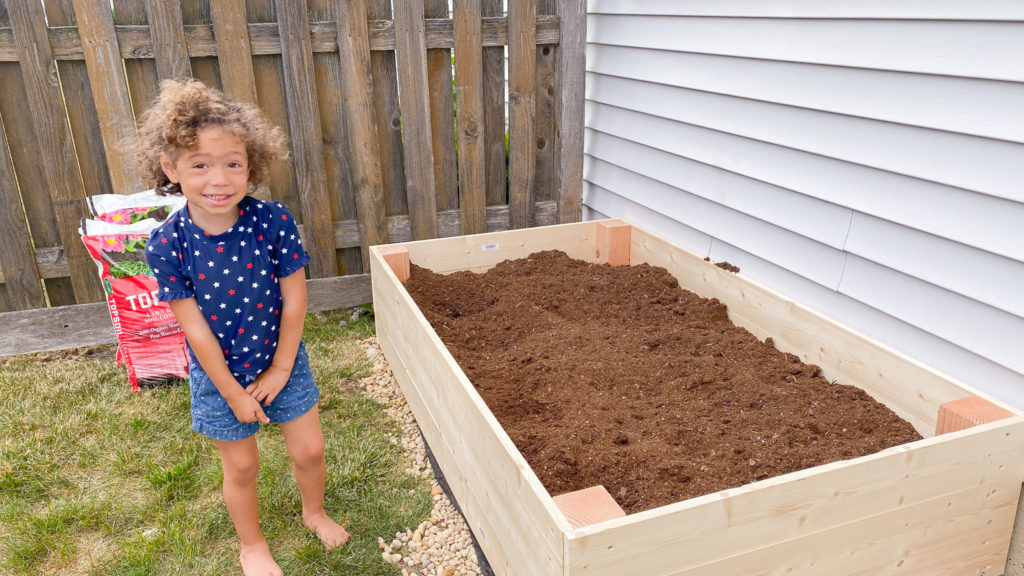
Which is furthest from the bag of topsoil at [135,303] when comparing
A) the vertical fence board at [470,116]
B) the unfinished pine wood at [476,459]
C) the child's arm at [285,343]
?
the vertical fence board at [470,116]

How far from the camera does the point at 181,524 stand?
2451 millimetres

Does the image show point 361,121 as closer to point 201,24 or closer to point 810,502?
point 201,24

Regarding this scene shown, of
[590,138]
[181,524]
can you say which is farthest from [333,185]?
[181,524]

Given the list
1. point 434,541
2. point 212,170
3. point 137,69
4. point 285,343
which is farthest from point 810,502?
point 137,69

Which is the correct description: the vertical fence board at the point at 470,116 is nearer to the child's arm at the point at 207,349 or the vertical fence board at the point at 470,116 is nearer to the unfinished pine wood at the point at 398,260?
the unfinished pine wood at the point at 398,260

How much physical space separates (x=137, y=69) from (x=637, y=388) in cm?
286

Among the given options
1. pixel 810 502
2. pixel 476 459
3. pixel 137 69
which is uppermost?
pixel 137 69

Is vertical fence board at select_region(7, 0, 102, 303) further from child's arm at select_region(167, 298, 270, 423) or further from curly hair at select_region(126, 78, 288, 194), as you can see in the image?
child's arm at select_region(167, 298, 270, 423)

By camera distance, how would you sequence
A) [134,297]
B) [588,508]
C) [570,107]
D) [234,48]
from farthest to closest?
[570,107], [234,48], [134,297], [588,508]

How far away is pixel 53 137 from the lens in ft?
11.4

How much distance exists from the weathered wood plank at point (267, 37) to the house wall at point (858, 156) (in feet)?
2.30

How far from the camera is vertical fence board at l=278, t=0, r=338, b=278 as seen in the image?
3584 mm

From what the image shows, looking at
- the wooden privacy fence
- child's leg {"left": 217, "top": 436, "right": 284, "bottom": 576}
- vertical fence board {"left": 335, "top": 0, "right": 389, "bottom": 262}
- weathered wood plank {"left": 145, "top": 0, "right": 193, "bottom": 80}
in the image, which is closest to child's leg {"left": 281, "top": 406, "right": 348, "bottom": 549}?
child's leg {"left": 217, "top": 436, "right": 284, "bottom": 576}

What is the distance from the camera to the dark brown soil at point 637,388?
213 centimetres
